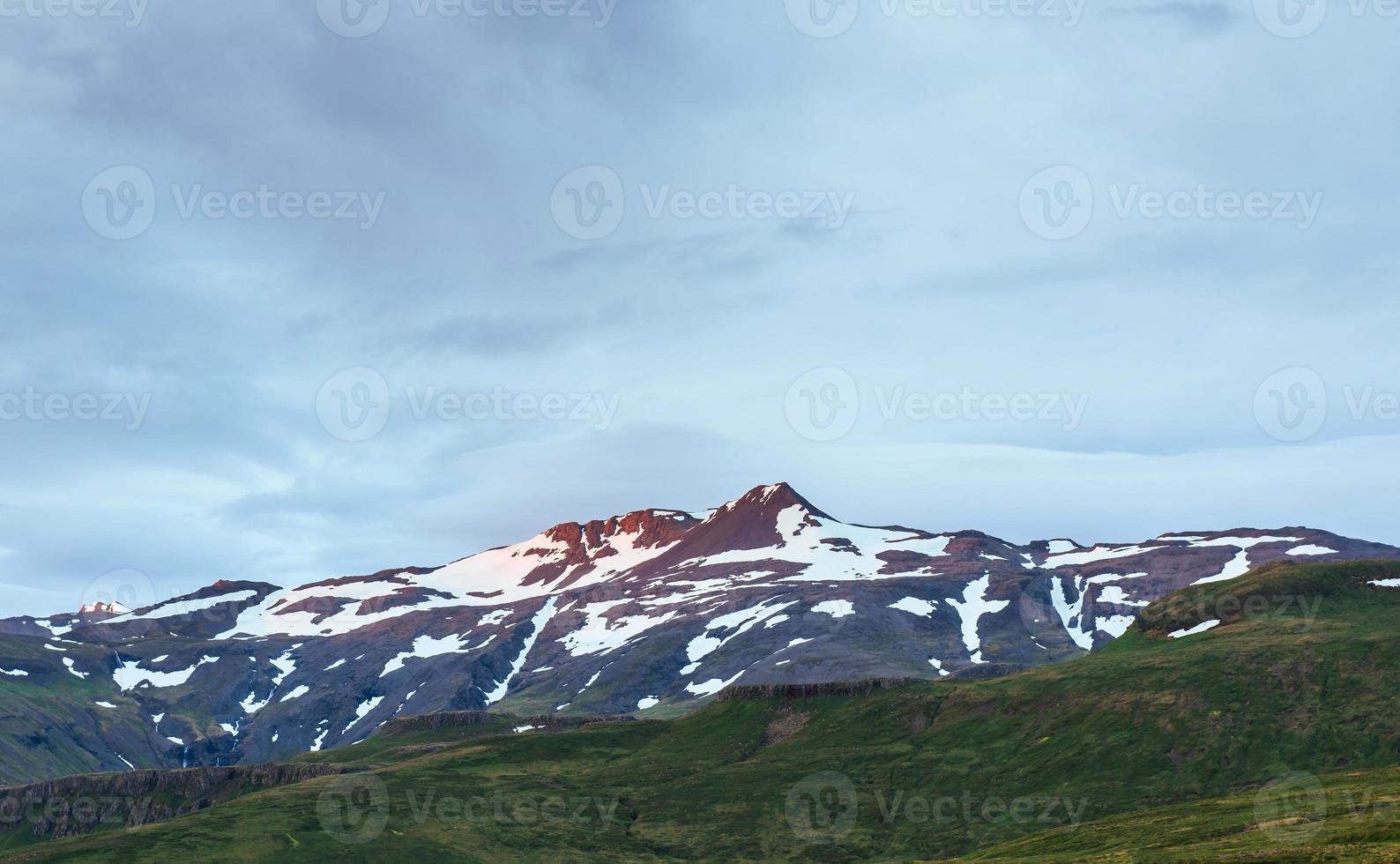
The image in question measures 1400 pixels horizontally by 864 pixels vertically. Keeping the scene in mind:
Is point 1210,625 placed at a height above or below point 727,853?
above

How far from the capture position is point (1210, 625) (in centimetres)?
16788

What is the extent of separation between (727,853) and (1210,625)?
78.7 meters

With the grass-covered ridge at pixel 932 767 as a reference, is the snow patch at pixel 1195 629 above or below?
above

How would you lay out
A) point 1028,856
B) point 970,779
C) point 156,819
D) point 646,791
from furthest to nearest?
point 156,819 → point 646,791 → point 970,779 → point 1028,856

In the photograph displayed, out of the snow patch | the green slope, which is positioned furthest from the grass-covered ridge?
the green slope

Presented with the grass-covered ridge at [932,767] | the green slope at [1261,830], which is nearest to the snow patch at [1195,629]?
the grass-covered ridge at [932,767]

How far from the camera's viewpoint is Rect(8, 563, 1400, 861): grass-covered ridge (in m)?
121

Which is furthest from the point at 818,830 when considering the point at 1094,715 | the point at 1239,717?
the point at 1239,717

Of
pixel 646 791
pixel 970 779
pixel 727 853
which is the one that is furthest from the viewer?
pixel 646 791

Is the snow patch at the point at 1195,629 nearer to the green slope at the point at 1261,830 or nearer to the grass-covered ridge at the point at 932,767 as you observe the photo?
the grass-covered ridge at the point at 932,767

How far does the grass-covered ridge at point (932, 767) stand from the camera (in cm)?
12125

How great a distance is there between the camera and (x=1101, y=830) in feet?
337

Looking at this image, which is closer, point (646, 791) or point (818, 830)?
point (818, 830)

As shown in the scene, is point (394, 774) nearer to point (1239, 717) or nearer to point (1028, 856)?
point (1028, 856)
